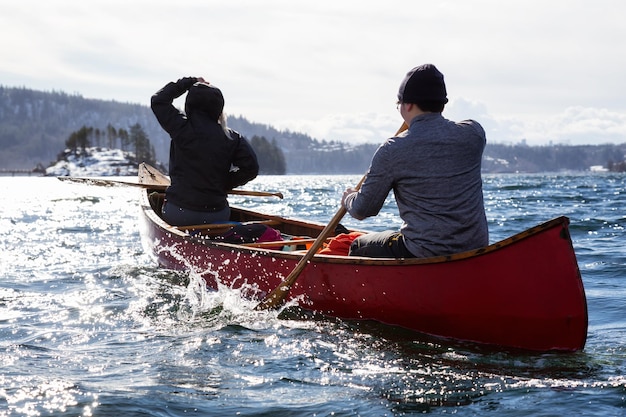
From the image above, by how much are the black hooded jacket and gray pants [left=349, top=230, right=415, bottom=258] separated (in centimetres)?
286

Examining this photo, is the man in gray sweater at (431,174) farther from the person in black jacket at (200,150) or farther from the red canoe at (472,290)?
the person in black jacket at (200,150)

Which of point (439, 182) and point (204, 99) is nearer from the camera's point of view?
point (439, 182)

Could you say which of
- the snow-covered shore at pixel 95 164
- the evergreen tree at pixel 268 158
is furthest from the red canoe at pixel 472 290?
the evergreen tree at pixel 268 158

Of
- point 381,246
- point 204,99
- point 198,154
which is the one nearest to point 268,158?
point 198,154

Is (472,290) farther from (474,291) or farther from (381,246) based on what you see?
(381,246)

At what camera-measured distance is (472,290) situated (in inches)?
217

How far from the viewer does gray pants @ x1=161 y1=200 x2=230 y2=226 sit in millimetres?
9438

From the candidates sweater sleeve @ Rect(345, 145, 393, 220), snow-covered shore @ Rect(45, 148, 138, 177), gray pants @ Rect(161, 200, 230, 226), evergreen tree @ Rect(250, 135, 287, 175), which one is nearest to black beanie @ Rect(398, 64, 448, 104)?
sweater sleeve @ Rect(345, 145, 393, 220)

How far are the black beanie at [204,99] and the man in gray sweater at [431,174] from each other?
349cm

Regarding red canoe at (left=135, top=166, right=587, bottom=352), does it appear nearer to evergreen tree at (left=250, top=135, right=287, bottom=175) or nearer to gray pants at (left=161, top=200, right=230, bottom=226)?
gray pants at (left=161, top=200, right=230, bottom=226)

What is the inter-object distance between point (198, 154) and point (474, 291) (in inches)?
174

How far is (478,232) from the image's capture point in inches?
225

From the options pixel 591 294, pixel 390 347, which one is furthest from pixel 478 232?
pixel 591 294

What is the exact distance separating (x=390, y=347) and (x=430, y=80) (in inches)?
85.3
